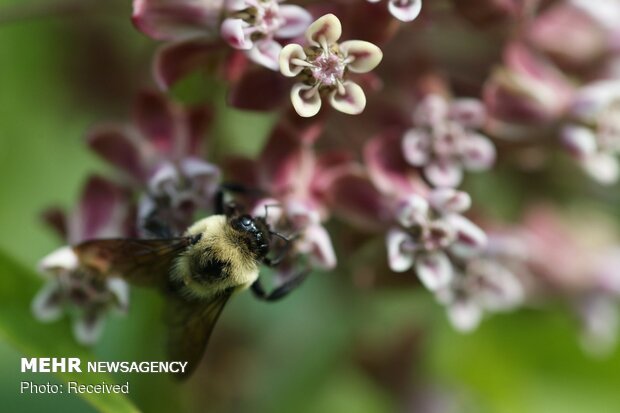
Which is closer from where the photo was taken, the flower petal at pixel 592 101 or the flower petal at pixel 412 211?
the flower petal at pixel 412 211

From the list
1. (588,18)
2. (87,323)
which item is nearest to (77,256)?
(87,323)

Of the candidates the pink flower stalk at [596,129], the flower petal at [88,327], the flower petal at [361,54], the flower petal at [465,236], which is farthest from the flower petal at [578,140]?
the flower petal at [88,327]

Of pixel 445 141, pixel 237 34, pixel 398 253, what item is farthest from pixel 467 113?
pixel 237 34

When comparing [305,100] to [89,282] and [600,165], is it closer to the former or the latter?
[89,282]

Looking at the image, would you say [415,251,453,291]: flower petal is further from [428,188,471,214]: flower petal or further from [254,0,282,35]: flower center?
[254,0,282,35]: flower center

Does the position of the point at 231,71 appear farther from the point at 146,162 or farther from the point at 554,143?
the point at 554,143

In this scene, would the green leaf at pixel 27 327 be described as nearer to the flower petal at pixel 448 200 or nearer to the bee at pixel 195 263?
the bee at pixel 195 263
